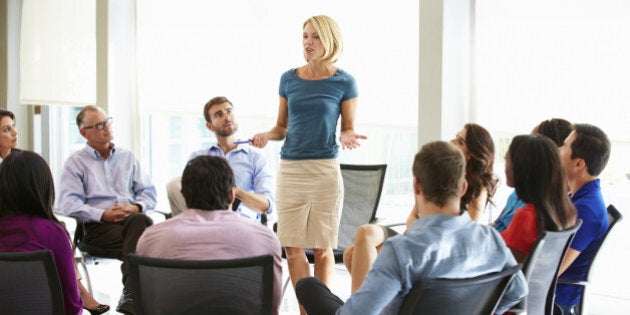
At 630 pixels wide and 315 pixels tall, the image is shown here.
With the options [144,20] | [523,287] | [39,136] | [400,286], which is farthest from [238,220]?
[39,136]

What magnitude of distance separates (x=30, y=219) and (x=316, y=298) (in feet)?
3.69

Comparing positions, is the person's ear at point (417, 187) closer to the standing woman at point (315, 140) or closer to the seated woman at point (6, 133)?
the standing woman at point (315, 140)

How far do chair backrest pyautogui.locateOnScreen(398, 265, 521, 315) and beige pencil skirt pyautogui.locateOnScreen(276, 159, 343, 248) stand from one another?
5.72ft

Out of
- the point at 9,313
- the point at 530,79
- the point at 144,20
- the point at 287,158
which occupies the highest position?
the point at 144,20

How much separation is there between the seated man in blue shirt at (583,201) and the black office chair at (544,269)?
0.20m

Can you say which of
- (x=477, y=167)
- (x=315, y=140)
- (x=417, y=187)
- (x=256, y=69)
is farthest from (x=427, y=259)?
(x=256, y=69)

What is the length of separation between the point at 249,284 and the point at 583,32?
9.53ft

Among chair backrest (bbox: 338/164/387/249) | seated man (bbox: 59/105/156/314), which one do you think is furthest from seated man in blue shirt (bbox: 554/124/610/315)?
seated man (bbox: 59/105/156/314)

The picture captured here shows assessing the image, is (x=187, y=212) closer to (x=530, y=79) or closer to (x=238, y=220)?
(x=238, y=220)

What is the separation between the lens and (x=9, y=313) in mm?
2719

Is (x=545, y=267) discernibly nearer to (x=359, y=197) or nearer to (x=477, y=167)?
(x=477, y=167)

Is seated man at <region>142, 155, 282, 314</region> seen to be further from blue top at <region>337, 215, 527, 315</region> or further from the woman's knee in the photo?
the woman's knee

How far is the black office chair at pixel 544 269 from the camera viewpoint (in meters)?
2.54

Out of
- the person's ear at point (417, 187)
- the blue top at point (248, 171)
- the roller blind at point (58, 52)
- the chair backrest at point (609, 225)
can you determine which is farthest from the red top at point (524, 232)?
the roller blind at point (58, 52)
